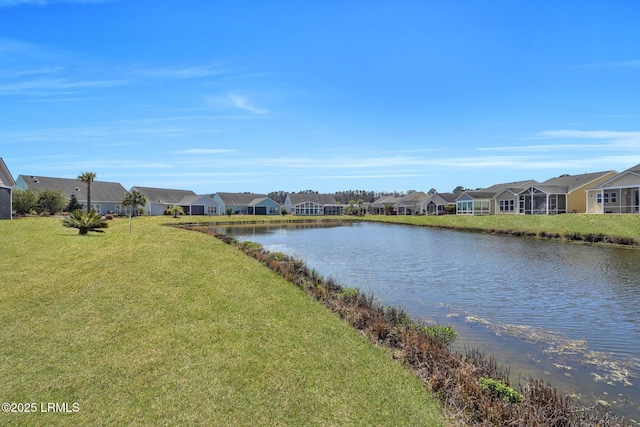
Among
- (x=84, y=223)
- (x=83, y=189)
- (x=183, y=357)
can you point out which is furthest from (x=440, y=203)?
(x=183, y=357)

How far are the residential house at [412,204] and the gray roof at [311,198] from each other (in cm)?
1814

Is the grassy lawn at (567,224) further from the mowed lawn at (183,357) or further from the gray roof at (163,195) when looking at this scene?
the gray roof at (163,195)

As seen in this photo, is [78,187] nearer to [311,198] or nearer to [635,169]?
[311,198]

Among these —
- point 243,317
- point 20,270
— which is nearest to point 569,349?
point 243,317

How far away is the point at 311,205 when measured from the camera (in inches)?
3757

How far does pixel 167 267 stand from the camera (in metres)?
13.1

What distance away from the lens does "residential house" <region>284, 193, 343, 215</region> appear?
94.6 m

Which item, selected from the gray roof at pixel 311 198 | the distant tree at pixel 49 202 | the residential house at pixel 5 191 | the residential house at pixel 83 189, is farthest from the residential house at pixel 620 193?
the residential house at pixel 83 189

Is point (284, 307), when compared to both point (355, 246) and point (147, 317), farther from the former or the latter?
point (355, 246)

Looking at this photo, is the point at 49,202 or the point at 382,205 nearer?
the point at 49,202

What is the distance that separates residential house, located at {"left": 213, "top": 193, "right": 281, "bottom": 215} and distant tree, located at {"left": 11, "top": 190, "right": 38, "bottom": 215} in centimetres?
4294

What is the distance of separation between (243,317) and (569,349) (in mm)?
7624

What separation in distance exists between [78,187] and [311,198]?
50978mm

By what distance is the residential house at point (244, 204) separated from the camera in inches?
3351
